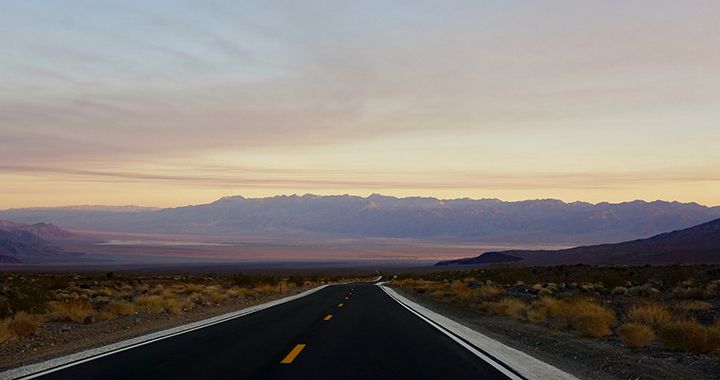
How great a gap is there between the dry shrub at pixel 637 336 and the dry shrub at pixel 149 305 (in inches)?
671

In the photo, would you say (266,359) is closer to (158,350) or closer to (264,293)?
(158,350)

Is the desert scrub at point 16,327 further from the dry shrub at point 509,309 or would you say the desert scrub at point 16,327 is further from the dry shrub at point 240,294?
the dry shrub at point 240,294

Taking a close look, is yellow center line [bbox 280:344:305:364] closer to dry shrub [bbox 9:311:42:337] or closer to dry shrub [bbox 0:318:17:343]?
dry shrub [bbox 0:318:17:343]

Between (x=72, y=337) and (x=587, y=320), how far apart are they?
46.9 feet

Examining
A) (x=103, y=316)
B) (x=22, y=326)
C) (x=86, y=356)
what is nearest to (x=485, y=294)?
(x=103, y=316)

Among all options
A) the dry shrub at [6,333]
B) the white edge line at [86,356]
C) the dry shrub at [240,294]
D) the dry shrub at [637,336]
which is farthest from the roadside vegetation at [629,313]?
the dry shrub at [6,333]

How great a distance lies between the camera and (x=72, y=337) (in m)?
14.5

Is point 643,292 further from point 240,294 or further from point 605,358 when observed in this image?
point 240,294

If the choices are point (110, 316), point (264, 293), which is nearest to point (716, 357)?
point (110, 316)

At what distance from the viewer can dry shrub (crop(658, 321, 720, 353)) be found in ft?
35.0

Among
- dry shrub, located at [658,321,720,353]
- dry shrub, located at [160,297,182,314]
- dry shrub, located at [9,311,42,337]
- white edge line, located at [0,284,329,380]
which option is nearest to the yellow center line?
white edge line, located at [0,284,329,380]

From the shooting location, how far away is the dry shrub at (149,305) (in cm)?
2116

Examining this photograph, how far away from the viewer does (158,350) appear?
1116 cm

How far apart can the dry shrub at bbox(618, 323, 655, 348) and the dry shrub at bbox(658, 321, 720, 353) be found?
45cm
